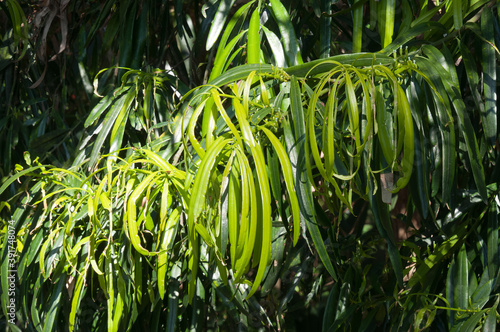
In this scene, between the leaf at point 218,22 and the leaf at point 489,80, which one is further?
the leaf at point 218,22

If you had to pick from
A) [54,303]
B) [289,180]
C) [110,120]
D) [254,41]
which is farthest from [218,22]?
[54,303]

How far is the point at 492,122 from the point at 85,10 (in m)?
0.86

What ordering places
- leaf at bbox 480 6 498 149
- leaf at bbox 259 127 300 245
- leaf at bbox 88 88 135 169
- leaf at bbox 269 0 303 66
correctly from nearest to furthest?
1. leaf at bbox 259 127 300 245
2. leaf at bbox 480 6 498 149
3. leaf at bbox 269 0 303 66
4. leaf at bbox 88 88 135 169

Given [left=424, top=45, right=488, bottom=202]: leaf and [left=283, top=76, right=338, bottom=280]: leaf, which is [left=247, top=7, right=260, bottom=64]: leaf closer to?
[left=283, top=76, right=338, bottom=280]: leaf

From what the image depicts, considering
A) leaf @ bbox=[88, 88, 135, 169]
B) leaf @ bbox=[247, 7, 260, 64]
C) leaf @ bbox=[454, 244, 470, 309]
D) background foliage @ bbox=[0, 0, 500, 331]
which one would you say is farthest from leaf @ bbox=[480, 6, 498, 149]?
leaf @ bbox=[88, 88, 135, 169]

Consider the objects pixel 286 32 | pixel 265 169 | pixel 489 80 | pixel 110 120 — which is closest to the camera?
pixel 265 169

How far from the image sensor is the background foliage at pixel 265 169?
0.63m

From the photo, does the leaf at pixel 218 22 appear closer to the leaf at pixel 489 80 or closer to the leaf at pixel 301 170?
the leaf at pixel 301 170

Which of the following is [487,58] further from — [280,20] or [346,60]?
[280,20]

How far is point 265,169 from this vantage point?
0.59 metres

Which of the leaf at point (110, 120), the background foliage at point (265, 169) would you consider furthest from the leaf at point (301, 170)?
the leaf at point (110, 120)

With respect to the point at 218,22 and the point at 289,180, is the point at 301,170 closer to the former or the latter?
the point at 289,180

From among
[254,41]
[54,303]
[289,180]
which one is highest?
[254,41]

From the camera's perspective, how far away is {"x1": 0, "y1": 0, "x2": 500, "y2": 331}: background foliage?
0.63 m
